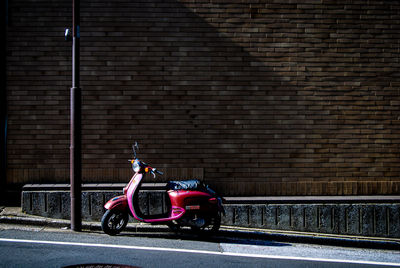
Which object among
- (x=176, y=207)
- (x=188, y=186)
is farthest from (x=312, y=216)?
(x=176, y=207)

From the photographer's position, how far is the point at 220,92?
8562mm

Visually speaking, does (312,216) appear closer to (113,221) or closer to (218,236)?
(218,236)

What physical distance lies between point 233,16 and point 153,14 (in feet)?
5.73

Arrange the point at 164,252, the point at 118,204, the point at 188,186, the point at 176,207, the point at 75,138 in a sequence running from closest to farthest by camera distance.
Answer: the point at 164,252, the point at 118,204, the point at 176,207, the point at 188,186, the point at 75,138

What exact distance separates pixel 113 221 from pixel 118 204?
34cm

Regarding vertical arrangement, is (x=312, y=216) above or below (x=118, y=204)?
below

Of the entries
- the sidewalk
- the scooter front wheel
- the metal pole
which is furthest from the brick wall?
the scooter front wheel

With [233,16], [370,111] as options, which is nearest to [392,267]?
[370,111]

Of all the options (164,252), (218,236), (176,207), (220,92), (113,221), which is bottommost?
(218,236)

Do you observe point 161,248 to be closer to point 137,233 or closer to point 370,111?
point 137,233

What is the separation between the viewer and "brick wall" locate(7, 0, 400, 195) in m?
8.41

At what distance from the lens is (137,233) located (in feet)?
23.3

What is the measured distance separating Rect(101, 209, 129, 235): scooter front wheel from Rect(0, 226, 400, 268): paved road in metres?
0.14

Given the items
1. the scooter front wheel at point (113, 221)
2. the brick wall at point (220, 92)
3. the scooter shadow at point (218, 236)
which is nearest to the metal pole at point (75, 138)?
the scooter front wheel at point (113, 221)
